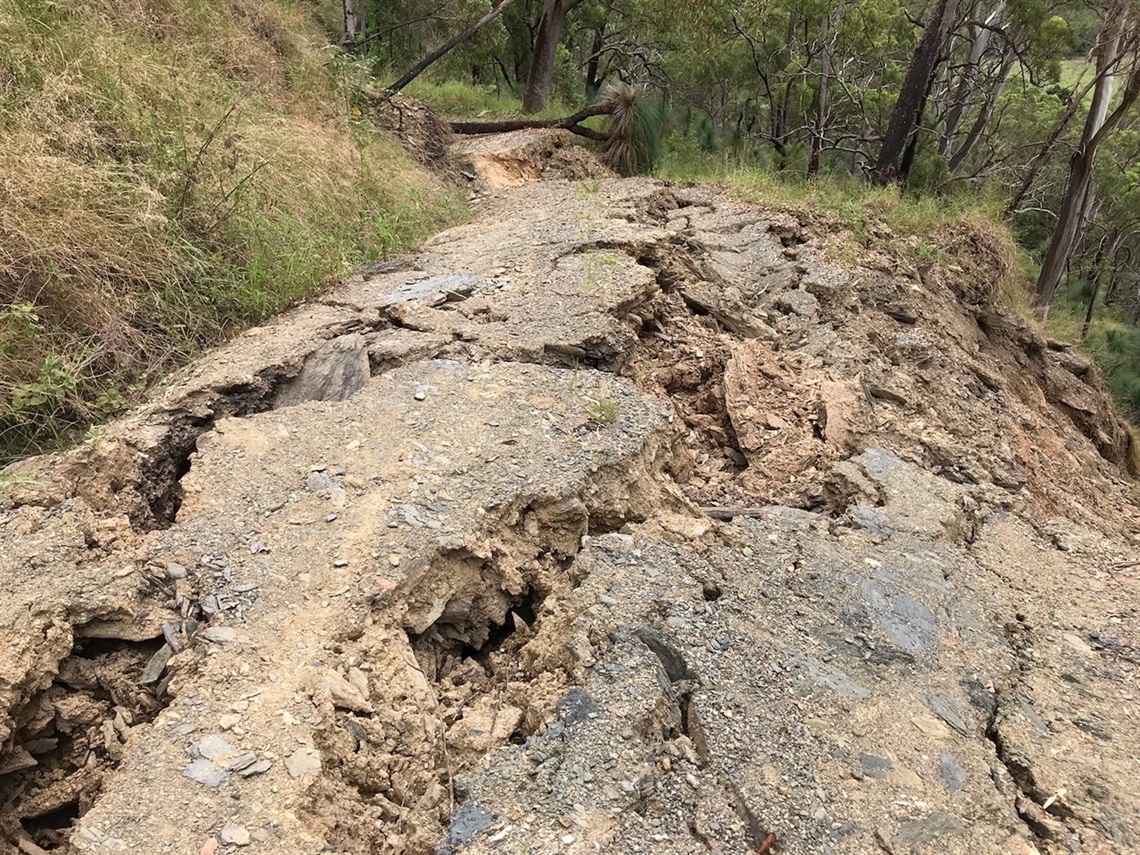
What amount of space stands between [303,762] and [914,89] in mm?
9258

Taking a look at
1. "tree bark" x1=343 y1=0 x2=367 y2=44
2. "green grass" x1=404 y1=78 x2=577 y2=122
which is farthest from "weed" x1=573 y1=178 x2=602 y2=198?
"green grass" x1=404 y1=78 x2=577 y2=122

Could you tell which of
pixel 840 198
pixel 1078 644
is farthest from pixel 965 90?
pixel 1078 644

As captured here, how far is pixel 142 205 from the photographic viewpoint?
388cm

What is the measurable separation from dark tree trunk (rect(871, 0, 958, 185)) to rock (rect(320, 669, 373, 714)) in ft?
28.6

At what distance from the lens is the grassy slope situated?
328 centimetres

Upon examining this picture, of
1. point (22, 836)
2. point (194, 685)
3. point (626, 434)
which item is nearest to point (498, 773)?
point (194, 685)

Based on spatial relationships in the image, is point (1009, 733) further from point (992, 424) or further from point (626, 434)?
point (992, 424)

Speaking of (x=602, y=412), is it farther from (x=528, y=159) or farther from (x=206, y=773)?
(x=528, y=159)

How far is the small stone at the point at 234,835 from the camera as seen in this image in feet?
5.15

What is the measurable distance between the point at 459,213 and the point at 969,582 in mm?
5397

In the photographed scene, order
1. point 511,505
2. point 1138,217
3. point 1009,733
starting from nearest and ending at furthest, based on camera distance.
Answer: point 1009,733
point 511,505
point 1138,217

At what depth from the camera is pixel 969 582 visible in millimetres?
2924

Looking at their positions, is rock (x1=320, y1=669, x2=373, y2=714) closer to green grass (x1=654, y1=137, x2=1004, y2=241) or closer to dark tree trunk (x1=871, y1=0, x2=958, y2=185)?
green grass (x1=654, y1=137, x2=1004, y2=241)

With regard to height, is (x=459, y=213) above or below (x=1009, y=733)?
above
